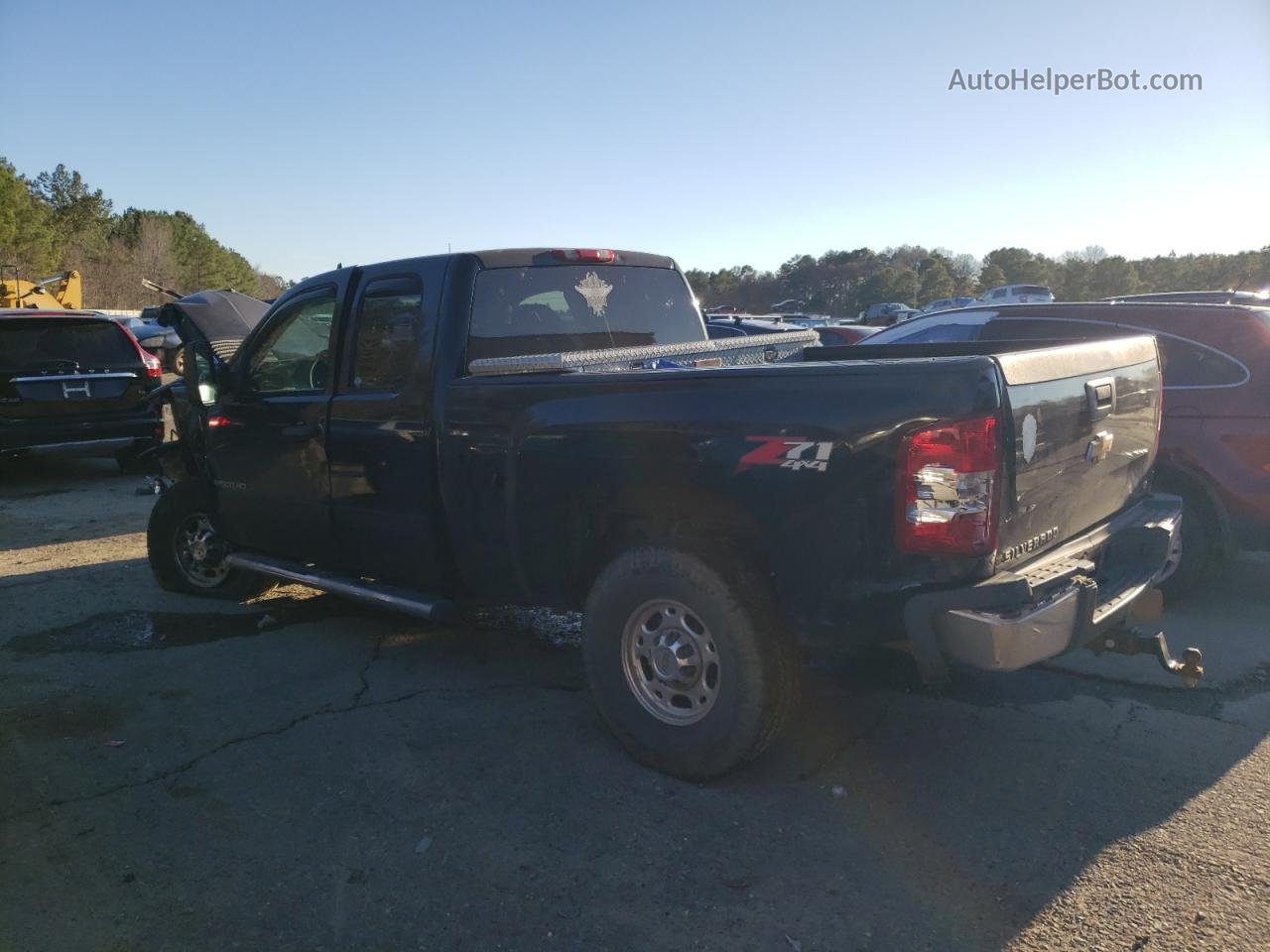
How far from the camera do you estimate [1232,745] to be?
3.75 m

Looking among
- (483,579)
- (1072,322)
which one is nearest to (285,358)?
(483,579)

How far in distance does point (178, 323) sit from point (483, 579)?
3.82 meters

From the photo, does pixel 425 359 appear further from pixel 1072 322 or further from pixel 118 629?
pixel 1072 322

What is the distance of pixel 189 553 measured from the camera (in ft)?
20.3

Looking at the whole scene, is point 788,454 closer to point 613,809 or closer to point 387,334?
point 613,809

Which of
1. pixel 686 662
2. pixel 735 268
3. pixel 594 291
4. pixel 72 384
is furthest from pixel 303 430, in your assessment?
pixel 735 268

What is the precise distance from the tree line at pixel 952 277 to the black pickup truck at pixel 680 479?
2756mm

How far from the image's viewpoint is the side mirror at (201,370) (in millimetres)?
5406

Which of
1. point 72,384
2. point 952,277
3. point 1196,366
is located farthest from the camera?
point 952,277

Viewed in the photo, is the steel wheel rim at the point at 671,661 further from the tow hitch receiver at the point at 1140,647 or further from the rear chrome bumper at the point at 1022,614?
the tow hitch receiver at the point at 1140,647

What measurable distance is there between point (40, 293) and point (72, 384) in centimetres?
1648

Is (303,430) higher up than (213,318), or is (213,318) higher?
(213,318)

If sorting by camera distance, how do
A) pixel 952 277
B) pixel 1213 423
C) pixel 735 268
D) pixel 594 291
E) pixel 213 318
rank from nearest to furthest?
pixel 594 291 → pixel 1213 423 → pixel 213 318 → pixel 952 277 → pixel 735 268

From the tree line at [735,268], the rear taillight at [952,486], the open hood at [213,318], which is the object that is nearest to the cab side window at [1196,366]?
the rear taillight at [952,486]
